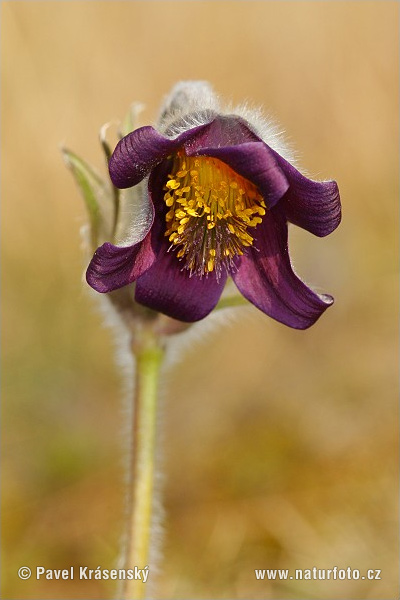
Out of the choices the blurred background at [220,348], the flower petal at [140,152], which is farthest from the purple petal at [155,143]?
the blurred background at [220,348]

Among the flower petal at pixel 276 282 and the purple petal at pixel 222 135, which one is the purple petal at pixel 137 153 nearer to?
the purple petal at pixel 222 135

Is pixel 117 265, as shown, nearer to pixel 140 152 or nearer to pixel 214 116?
pixel 140 152

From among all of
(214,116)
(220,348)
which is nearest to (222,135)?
(214,116)

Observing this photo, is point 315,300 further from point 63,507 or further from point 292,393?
point 292,393

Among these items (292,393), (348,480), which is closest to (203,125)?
(348,480)

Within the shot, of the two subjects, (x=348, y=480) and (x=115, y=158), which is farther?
(x=348, y=480)

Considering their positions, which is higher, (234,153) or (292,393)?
(292,393)

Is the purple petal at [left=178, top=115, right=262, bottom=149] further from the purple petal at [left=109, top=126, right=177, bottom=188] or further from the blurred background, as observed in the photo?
the blurred background
